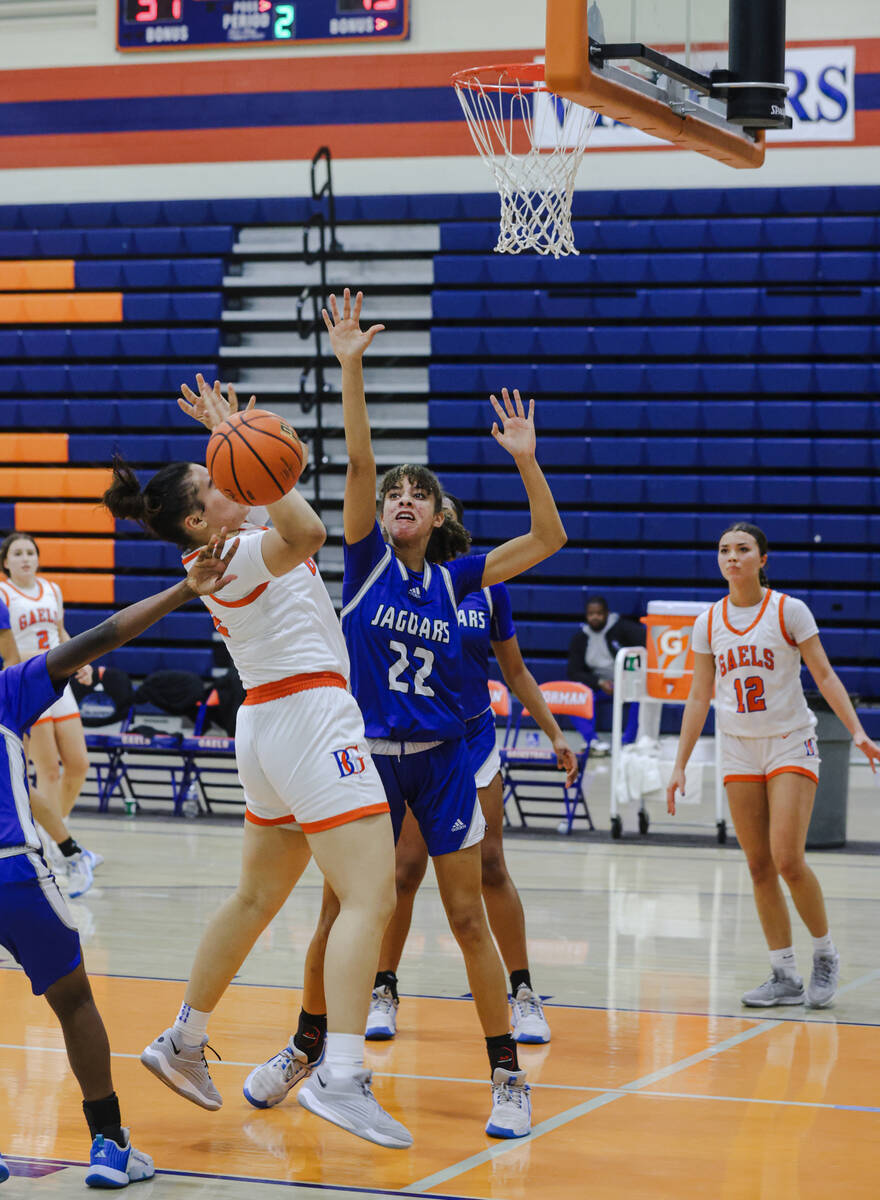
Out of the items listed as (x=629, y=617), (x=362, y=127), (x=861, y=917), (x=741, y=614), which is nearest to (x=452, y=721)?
(x=741, y=614)

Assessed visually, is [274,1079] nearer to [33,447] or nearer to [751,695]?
[751,695]

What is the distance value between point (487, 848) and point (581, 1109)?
1.01 meters

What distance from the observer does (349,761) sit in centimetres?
390

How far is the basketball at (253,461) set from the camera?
3646mm

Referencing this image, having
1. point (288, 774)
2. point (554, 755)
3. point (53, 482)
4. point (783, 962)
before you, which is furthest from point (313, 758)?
point (53, 482)

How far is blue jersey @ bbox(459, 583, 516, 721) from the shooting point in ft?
17.8

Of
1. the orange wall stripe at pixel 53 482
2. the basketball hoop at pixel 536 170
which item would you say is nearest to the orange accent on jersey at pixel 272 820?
the basketball hoop at pixel 536 170

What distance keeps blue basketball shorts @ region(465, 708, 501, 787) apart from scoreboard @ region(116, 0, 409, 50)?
10.8m

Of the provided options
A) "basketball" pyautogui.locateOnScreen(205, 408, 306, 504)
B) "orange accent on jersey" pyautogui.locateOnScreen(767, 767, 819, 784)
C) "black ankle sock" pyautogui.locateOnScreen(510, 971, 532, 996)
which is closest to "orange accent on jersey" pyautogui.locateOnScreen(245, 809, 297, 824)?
"basketball" pyautogui.locateOnScreen(205, 408, 306, 504)

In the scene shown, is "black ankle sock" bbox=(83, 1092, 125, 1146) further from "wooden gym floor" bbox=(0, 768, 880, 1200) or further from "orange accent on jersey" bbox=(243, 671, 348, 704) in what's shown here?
"orange accent on jersey" bbox=(243, 671, 348, 704)

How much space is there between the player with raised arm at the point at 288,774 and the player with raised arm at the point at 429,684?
8.3 inches

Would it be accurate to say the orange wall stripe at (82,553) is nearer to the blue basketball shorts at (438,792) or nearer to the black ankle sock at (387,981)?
the black ankle sock at (387,981)

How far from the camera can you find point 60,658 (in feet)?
11.8

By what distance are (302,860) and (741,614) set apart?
2.30 meters
